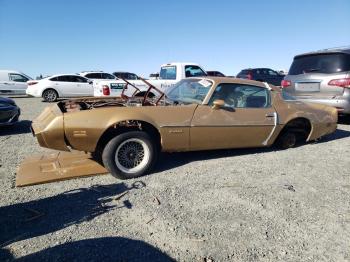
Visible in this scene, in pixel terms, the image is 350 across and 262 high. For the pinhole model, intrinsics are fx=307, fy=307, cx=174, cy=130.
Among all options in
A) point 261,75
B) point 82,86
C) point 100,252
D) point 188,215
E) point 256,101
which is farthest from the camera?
point 261,75

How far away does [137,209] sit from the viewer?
133 inches

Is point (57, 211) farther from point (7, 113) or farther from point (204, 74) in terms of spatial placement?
point (204, 74)

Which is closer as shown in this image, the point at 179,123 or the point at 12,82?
the point at 179,123

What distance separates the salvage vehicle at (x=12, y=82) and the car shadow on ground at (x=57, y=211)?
1665 centimetres

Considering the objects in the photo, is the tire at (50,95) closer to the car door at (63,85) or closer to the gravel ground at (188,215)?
the car door at (63,85)

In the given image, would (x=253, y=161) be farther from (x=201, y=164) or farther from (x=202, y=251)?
(x=202, y=251)

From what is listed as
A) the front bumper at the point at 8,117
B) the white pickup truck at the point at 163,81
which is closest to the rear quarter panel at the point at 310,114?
the white pickup truck at the point at 163,81

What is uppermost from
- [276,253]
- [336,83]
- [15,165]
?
[336,83]

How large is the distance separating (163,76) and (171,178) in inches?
318

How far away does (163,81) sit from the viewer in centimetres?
1069

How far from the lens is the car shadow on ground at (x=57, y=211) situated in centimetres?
293

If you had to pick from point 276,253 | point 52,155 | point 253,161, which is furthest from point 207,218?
point 52,155

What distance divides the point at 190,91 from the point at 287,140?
208 cm

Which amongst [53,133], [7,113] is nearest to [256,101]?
[53,133]
